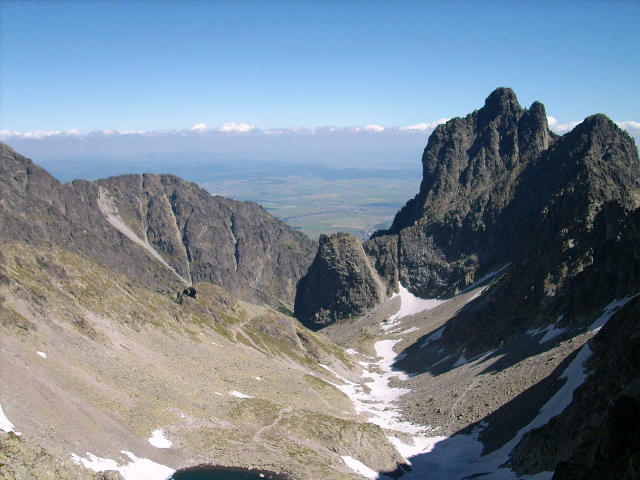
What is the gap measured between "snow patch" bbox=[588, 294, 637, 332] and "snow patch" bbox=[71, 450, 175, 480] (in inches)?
2703

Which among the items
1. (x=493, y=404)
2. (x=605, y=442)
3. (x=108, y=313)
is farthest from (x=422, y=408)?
(x=605, y=442)

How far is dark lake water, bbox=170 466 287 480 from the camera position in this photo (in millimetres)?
55812

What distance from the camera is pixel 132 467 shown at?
54.5 meters

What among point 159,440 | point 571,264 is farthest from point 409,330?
point 159,440

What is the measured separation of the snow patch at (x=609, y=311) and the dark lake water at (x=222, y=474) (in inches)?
2273

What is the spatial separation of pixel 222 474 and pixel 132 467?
376 inches

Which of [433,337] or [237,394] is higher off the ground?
[237,394]

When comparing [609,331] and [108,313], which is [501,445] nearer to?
[609,331]

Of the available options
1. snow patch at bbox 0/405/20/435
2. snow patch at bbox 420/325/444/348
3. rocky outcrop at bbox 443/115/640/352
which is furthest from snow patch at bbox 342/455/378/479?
snow patch at bbox 420/325/444/348

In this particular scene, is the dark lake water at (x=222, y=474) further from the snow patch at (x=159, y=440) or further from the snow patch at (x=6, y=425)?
the snow patch at (x=6, y=425)

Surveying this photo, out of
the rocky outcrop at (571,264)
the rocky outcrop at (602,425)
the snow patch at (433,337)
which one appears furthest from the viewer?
the snow patch at (433,337)

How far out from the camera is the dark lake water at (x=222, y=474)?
183 feet

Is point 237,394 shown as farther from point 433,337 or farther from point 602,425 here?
point 433,337

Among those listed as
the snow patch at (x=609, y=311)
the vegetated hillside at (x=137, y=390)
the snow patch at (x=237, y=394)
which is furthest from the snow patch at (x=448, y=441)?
the snow patch at (x=237, y=394)
